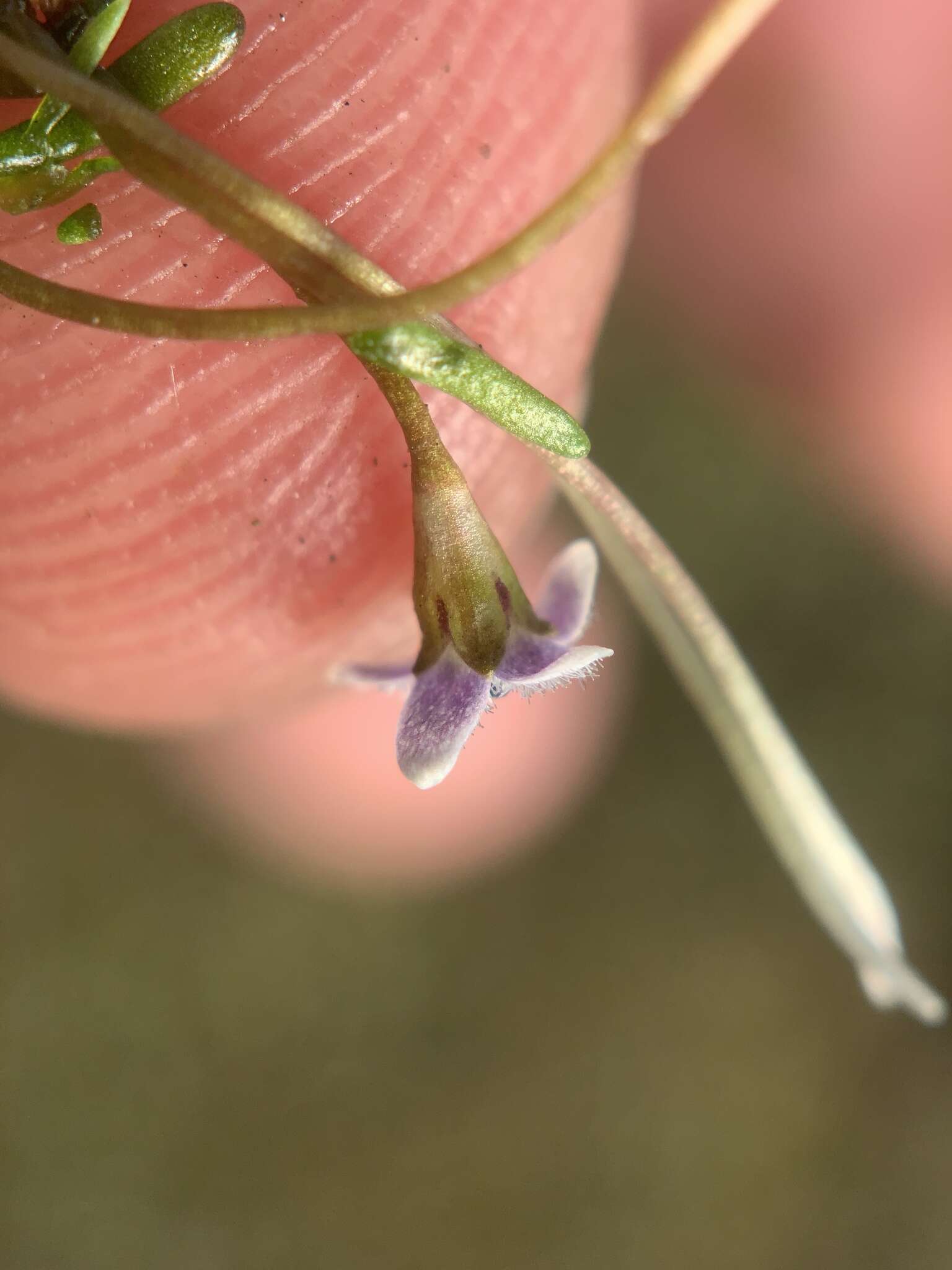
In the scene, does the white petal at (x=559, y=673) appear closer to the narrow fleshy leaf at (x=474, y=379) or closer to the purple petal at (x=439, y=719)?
the purple petal at (x=439, y=719)

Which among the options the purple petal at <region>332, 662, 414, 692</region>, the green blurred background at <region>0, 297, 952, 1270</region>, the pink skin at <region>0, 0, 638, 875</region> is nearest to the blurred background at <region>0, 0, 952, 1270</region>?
the green blurred background at <region>0, 297, 952, 1270</region>

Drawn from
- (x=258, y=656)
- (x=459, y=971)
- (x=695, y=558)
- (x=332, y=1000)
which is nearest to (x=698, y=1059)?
(x=459, y=971)

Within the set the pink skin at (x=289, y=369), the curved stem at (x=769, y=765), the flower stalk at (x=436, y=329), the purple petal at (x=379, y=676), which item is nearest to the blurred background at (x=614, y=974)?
the curved stem at (x=769, y=765)

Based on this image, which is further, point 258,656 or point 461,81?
point 258,656

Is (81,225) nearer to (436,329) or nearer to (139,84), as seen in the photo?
(139,84)

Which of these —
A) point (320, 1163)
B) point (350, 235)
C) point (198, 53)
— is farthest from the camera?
point (320, 1163)

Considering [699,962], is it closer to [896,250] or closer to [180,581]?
[896,250]

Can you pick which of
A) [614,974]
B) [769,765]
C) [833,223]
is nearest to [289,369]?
[769,765]
